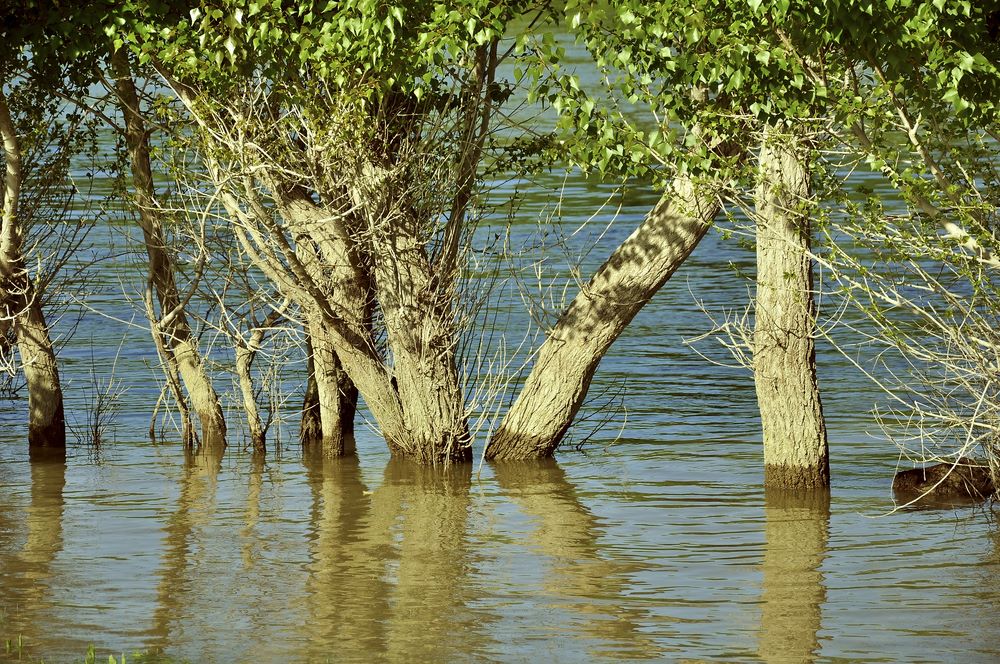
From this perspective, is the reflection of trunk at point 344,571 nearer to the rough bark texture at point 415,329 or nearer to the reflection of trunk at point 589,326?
the rough bark texture at point 415,329

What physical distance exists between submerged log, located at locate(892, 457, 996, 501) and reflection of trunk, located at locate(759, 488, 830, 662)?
745 mm

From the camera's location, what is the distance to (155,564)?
996cm

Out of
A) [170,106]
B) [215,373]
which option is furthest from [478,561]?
[215,373]

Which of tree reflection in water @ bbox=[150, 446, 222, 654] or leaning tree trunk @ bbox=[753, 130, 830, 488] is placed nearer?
tree reflection in water @ bbox=[150, 446, 222, 654]

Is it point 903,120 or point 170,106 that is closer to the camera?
point 903,120

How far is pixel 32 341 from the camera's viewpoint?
13.9 m

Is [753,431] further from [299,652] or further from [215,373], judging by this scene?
[299,652]

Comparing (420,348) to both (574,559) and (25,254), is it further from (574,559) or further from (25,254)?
(25,254)

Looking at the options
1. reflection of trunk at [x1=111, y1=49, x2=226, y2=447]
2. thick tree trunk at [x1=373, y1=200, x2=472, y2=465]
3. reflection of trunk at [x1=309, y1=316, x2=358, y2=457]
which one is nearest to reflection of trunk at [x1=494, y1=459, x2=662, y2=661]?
thick tree trunk at [x1=373, y1=200, x2=472, y2=465]

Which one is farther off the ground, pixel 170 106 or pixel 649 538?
pixel 170 106

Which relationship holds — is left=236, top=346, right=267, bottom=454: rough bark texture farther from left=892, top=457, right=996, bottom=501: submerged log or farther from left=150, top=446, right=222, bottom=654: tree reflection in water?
left=892, top=457, right=996, bottom=501: submerged log

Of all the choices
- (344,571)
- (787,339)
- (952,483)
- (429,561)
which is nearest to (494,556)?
(429,561)

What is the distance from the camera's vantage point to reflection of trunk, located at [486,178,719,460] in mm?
12352

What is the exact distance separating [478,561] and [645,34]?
3.78 m
